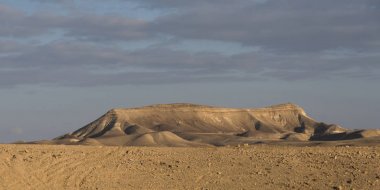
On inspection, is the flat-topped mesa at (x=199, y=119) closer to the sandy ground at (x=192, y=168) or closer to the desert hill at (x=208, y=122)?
the desert hill at (x=208, y=122)

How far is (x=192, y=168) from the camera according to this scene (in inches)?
1046

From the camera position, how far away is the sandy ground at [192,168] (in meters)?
24.8

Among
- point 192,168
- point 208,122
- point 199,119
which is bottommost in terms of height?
point 192,168

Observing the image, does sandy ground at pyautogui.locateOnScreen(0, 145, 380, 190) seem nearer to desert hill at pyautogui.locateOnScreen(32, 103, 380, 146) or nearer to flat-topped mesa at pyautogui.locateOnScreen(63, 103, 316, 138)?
desert hill at pyautogui.locateOnScreen(32, 103, 380, 146)

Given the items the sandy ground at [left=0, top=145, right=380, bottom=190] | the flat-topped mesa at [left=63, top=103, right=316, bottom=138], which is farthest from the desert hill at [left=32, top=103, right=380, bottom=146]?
the sandy ground at [left=0, top=145, right=380, bottom=190]

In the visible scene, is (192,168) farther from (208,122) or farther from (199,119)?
(208,122)

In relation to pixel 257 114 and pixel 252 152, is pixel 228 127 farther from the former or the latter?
pixel 252 152

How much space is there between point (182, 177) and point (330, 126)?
91746mm

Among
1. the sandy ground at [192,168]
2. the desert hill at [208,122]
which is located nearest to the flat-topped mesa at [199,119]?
the desert hill at [208,122]

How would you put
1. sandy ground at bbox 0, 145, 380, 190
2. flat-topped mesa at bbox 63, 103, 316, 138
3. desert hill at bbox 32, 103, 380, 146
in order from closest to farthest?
sandy ground at bbox 0, 145, 380, 190
desert hill at bbox 32, 103, 380, 146
flat-topped mesa at bbox 63, 103, 316, 138

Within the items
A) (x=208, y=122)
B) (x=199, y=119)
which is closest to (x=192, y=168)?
(x=199, y=119)

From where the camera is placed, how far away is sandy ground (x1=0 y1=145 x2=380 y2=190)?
24812mm

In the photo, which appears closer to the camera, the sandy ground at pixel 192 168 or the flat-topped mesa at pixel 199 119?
the sandy ground at pixel 192 168

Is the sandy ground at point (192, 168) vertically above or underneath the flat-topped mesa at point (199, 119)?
underneath
